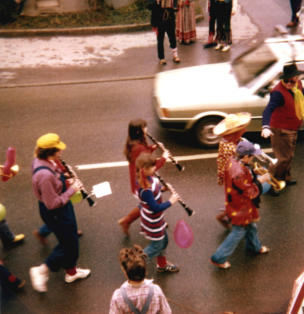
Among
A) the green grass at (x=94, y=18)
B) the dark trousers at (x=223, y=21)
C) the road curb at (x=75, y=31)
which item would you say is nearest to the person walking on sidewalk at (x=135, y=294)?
the dark trousers at (x=223, y=21)

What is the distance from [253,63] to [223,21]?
406cm

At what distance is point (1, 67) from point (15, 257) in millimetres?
7289

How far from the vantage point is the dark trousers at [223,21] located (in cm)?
1059

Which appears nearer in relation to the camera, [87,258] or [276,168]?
[87,258]

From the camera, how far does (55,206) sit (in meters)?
4.27

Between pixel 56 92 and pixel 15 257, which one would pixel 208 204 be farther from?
pixel 56 92

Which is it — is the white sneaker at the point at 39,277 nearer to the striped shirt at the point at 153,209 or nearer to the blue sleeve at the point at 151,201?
the striped shirt at the point at 153,209

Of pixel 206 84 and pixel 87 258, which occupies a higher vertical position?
pixel 206 84

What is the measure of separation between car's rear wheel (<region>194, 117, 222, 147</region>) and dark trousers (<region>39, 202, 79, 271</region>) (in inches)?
124

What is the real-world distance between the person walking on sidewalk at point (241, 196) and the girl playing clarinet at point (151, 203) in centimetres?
64

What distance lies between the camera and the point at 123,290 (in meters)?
3.29

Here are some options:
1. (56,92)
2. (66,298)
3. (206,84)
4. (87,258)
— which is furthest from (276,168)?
(56,92)

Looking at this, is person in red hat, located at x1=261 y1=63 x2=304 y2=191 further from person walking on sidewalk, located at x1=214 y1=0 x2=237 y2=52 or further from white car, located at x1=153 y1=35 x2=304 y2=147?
person walking on sidewalk, located at x1=214 y1=0 x2=237 y2=52

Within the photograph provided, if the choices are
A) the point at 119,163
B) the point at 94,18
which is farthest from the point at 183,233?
the point at 94,18
